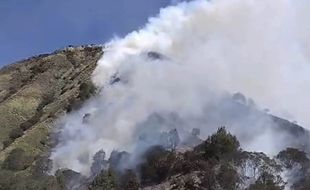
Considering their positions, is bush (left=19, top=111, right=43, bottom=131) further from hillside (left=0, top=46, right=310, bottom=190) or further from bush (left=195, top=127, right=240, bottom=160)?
bush (left=195, top=127, right=240, bottom=160)

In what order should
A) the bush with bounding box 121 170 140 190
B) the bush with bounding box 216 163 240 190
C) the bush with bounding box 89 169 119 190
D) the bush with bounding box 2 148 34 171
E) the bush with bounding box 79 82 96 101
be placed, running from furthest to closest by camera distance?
the bush with bounding box 79 82 96 101 < the bush with bounding box 2 148 34 171 < the bush with bounding box 121 170 140 190 < the bush with bounding box 89 169 119 190 < the bush with bounding box 216 163 240 190

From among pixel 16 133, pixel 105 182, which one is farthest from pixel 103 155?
pixel 16 133

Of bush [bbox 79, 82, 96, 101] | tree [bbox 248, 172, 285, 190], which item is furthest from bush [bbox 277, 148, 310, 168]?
bush [bbox 79, 82, 96, 101]

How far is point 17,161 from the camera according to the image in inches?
4309

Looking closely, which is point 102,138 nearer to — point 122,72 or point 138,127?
point 138,127

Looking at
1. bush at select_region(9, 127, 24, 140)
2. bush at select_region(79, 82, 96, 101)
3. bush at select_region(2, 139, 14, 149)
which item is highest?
bush at select_region(79, 82, 96, 101)

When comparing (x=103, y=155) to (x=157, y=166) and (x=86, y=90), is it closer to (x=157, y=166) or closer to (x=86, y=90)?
(x=157, y=166)

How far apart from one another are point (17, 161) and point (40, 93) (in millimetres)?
54049

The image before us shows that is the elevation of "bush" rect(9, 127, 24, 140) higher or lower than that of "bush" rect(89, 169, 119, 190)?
higher

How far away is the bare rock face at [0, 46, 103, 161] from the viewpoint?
420 feet

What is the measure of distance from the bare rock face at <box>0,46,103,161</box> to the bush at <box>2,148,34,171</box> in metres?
5.78

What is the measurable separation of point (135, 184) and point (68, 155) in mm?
31247

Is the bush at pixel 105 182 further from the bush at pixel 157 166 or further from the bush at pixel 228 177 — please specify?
the bush at pixel 228 177

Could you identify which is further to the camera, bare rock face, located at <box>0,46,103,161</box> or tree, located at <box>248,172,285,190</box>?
bare rock face, located at <box>0,46,103,161</box>
